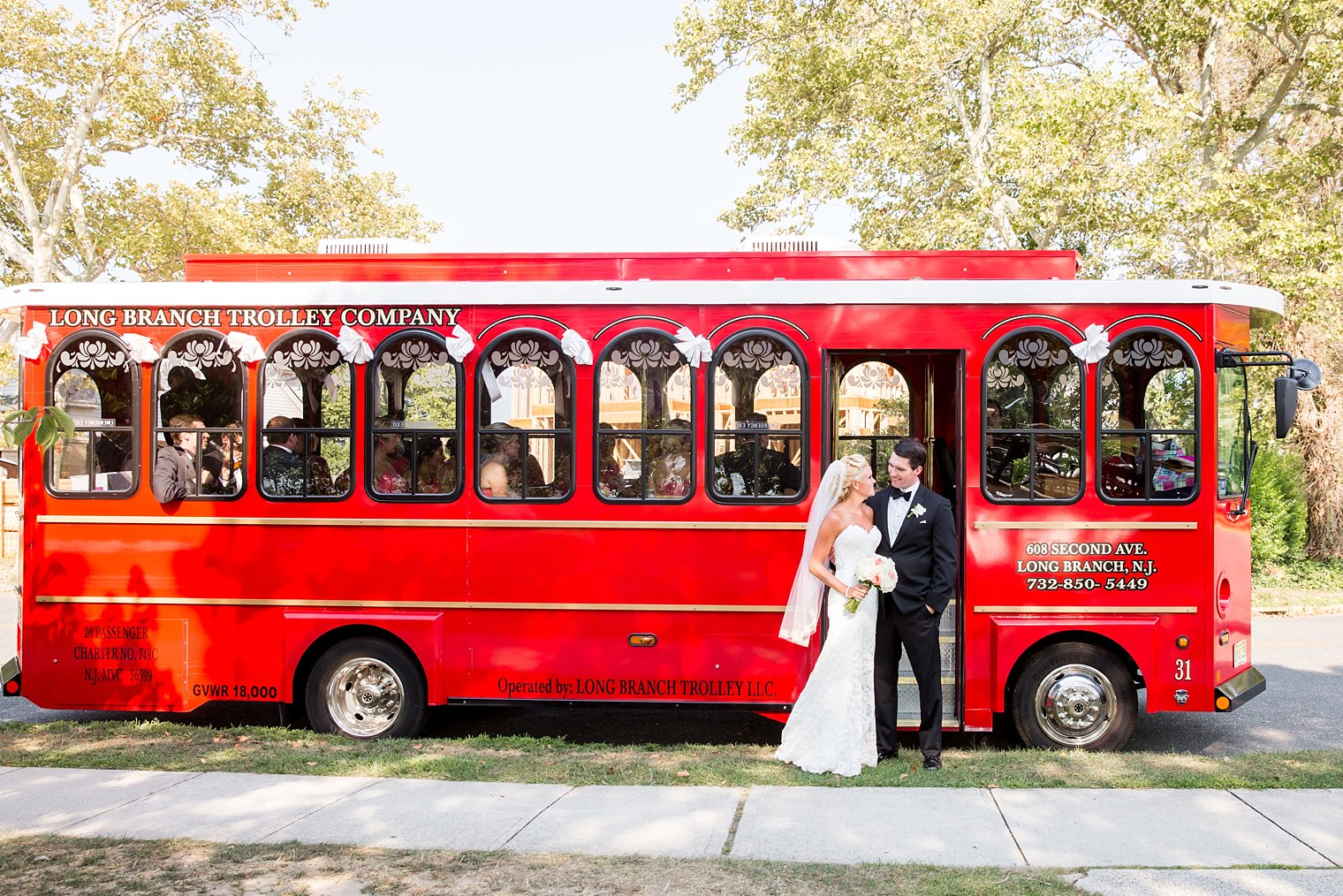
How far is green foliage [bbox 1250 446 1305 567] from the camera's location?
16469 millimetres

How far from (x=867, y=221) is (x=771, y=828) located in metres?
14.7

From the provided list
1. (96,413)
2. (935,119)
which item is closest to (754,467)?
(96,413)

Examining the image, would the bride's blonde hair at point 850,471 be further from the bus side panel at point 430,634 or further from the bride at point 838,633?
the bus side panel at point 430,634

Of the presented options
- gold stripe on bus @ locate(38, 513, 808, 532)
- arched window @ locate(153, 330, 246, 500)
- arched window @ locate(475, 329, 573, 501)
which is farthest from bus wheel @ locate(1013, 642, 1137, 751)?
arched window @ locate(153, 330, 246, 500)

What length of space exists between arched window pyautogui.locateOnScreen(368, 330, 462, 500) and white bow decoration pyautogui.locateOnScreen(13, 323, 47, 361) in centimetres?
234

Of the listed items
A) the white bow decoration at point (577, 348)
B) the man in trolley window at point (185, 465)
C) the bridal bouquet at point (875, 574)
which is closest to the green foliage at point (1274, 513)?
the bridal bouquet at point (875, 574)

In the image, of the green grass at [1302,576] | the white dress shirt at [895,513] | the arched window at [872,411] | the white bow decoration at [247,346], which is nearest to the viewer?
the white dress shirt at [895,513]

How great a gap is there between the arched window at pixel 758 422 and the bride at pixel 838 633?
430 millimetres

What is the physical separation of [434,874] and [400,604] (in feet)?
8.68

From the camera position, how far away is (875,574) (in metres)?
6.39

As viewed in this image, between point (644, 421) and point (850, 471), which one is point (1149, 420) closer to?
point (850, 471)

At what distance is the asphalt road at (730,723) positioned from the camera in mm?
7691

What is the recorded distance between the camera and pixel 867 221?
728 inches

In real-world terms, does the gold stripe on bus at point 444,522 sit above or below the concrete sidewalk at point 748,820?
above
